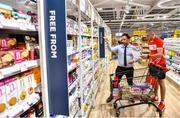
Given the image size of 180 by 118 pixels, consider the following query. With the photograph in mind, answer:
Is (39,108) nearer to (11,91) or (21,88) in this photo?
(21,88)

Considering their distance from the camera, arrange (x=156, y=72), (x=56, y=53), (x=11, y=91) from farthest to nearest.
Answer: (x=156, y=72), (x=56, y=53), (x=11, y=91)

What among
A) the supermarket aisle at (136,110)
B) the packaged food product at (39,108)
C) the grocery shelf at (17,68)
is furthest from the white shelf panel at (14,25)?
the supermarket aisle at (136,110)

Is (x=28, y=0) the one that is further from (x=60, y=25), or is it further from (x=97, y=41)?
(x=97, y=41)

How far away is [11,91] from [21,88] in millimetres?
126

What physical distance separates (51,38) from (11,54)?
45cm

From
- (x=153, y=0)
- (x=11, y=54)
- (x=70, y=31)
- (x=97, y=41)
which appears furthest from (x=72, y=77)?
(x=153, y=0)

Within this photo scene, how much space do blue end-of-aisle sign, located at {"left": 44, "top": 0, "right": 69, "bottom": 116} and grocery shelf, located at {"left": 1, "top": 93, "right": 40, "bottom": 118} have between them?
0.60 feet

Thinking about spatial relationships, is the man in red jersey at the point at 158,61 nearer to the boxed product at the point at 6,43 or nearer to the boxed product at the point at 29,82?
the boxed product at the point at 29,82

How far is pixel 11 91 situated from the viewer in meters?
1.52

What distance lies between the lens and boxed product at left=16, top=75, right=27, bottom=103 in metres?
1.62

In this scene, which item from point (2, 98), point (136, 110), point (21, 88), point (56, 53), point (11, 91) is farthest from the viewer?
point (136, 110)

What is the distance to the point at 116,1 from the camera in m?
7.95

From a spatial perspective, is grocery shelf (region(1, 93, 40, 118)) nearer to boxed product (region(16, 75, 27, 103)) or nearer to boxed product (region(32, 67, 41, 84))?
boxed product (region(16, 75, 27, 103))

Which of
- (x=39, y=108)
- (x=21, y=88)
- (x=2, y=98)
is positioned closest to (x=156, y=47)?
(x=39, y=108)
